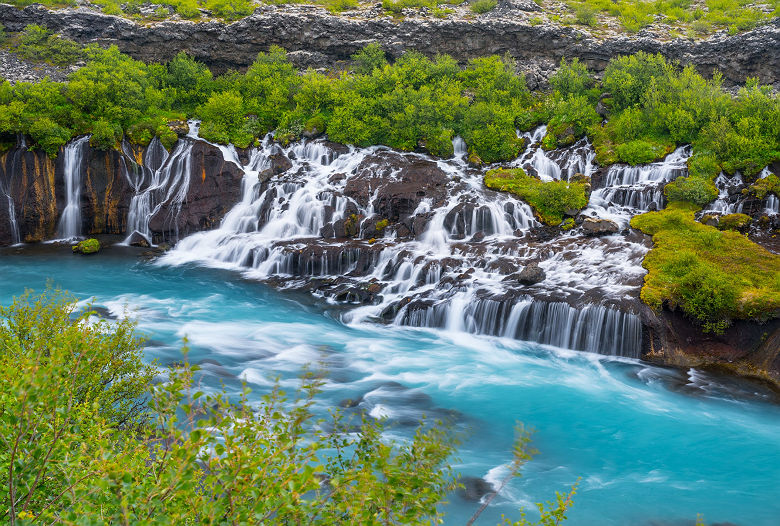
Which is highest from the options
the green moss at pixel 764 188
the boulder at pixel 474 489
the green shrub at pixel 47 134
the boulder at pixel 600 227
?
the green shrub at pixel 47 134

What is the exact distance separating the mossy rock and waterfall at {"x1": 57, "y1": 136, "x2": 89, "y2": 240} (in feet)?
8.09

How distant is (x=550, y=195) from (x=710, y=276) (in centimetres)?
1026

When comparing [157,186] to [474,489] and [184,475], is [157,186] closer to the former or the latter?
[474,489]

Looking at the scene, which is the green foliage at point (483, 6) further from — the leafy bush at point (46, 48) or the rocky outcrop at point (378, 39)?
the leafy bush at point (46, 48)

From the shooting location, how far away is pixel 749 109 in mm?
27812

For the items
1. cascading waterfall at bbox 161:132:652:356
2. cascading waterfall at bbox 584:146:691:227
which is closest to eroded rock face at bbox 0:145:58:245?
cascading waterfall at bbox 161:132:652:356

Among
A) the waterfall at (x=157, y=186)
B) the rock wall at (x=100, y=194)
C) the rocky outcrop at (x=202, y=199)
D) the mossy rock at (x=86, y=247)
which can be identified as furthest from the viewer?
the waterfall at (x=157, y=186)

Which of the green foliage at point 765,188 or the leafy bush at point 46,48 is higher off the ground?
the leafy bush at point 46,48

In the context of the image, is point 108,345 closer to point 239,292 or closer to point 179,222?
point 239,292

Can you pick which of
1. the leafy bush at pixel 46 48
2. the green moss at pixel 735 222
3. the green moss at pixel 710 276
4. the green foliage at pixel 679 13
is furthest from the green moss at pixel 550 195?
the leafy bush at pixel 46 48

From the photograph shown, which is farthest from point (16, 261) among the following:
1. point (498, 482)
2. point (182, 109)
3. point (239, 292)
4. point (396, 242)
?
point (498, 482)

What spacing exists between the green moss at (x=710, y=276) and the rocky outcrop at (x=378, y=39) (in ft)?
73.9

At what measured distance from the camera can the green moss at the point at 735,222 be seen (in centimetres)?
2298

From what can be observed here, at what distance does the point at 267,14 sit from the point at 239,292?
93.8ft
